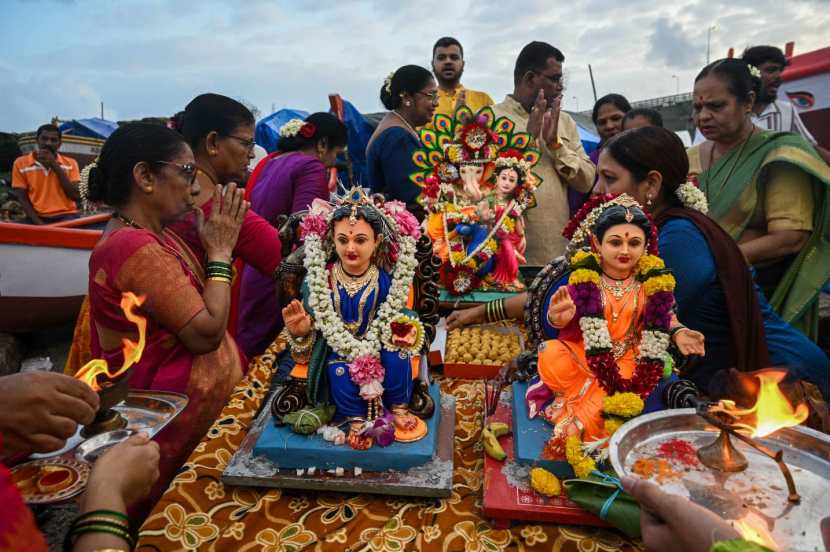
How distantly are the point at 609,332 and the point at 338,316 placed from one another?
1.30 m

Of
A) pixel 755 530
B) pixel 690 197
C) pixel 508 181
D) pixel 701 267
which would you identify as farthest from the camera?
pixel 508 181

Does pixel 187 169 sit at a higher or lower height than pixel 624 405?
higher

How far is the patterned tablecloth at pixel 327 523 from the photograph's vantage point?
6.10 feet

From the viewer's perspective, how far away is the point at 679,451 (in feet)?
5.41

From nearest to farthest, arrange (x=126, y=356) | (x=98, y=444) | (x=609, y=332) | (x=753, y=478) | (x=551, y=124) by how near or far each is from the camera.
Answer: (x=753, y=478), (x=98, y=444), (x=126, y=356), (x=609, y=332), (x=551, y=124)

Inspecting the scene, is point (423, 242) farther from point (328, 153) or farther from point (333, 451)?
point (328, 153)

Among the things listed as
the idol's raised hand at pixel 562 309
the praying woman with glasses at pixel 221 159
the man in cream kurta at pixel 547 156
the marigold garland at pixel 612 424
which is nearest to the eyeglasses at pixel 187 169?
the praying woman with glasses at pixel 221 159

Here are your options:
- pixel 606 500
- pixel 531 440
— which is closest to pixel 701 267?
pixel 531 440

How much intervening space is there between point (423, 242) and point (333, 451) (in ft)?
3.75

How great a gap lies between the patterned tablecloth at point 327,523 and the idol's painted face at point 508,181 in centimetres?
295

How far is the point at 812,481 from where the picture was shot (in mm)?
1449

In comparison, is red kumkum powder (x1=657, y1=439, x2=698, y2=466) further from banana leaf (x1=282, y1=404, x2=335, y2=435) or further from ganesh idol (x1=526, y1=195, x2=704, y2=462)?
banana leaf (x1=282, y1=404, x2=335, y2=435)

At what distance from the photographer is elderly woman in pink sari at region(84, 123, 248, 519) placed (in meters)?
2.19

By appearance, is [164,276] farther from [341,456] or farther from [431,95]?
[431,95]
